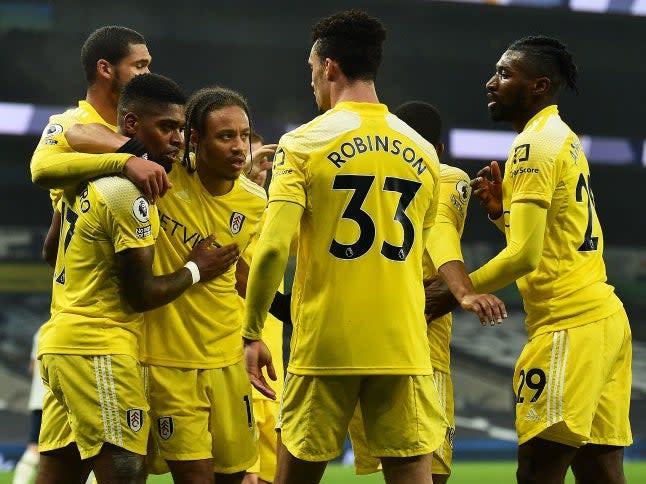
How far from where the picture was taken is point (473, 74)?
38.9ft

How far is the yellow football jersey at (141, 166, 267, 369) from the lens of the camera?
4.43 metres

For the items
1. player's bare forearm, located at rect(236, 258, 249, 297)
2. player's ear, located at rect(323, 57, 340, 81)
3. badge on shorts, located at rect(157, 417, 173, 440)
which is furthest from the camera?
player's bare forearm, located at rect(236, 258, 249, 297)

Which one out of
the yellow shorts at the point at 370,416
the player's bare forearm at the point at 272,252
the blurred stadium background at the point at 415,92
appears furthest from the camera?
the blurred stadium background at the point at 415,92

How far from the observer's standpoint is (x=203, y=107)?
180 inches

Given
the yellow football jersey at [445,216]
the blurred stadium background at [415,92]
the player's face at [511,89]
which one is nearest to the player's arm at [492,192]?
the yellow football jersey at [445,216]

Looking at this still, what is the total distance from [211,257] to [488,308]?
1074 mm

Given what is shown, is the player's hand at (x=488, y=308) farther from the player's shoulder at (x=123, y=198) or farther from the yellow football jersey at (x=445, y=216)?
the player's shoulder at (x=123, y=198)

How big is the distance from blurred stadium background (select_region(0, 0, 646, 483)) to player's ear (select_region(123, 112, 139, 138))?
6.78 meters

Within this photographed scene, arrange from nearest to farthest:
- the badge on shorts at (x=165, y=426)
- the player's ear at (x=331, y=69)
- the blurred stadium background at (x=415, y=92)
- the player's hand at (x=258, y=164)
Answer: the player's ear at (x=331, y=69)
the badge on shorts at (x=165, y=426)
the player's hand at (x=258, y=164)
the blurred stadium background at (x=415, y=92)

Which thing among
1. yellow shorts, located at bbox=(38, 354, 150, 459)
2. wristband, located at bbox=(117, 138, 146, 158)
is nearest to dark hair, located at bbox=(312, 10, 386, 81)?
wristband, located at bbox=(117, 138, 146, 158)

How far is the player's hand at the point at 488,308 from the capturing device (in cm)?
429

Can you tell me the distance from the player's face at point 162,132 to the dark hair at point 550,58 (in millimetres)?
1494

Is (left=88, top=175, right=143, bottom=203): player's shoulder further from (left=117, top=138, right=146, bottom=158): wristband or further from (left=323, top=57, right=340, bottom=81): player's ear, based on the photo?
(left=323, top=57, right=340, bottom=81): player's ear

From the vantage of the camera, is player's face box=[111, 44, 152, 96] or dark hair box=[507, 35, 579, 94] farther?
player's face box=[111, 44, 152, 96]
